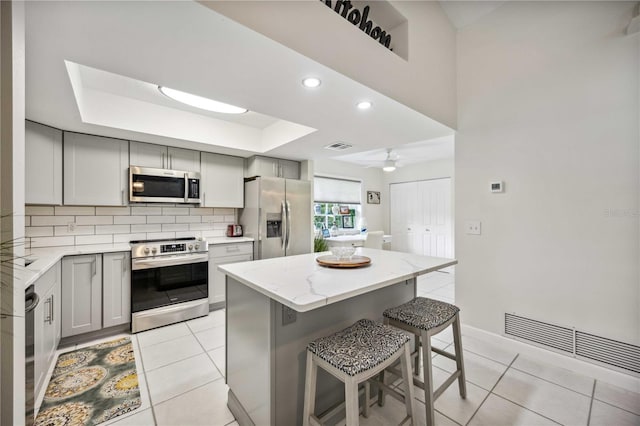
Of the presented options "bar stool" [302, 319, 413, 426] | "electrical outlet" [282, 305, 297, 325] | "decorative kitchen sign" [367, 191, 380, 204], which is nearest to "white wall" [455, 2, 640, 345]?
"bar stool" [302, 319, 413, 426]

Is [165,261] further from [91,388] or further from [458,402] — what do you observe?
[458,402]

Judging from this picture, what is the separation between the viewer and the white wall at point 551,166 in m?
1.90

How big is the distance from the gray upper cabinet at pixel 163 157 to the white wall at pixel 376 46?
255cm

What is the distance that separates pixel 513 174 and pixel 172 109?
11.7 ft

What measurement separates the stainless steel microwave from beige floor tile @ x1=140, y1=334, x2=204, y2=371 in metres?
1.58

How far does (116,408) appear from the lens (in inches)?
67.9

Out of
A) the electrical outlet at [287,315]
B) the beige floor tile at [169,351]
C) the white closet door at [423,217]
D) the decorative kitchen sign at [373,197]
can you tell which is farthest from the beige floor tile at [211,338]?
the white closet door at [423,217]

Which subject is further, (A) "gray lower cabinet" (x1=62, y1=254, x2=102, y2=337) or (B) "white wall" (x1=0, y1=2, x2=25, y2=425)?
(A) "gray lower cabinet" (x1=62, y1=254, x2=102, y2=337)

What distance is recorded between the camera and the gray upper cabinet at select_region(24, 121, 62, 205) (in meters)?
2.32

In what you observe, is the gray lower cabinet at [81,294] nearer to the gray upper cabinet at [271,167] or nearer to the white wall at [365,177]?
the gray upper cabinet at [271,167]

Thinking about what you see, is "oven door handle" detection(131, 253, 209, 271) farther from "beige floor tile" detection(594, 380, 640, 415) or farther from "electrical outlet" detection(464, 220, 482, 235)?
"beige floor tile" detection(594, 380, 640, 415)

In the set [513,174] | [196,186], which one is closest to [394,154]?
[513,174]

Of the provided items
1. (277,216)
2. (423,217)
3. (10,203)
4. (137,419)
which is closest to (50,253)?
(137,419)

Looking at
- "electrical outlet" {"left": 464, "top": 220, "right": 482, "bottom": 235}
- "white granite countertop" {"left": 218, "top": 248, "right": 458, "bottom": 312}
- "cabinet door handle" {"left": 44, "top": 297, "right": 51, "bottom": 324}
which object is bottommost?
"cabinet door handle" {"left": 44, "top": 297, "right": 51, "bottom": 324}
